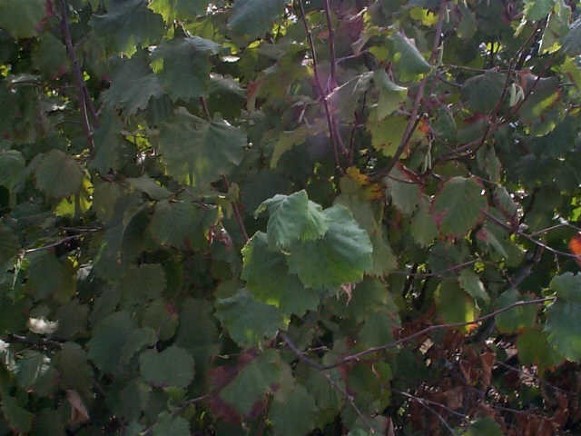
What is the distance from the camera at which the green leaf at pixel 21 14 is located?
1.70 metres

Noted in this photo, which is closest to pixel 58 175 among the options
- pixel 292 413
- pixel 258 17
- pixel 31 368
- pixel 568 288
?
pixel 31 368

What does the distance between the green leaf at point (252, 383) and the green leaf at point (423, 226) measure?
0.48 meters

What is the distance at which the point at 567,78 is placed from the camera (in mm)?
2105

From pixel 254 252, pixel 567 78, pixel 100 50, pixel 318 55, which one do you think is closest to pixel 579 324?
pixel 254 252

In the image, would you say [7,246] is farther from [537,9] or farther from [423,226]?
[537,9]

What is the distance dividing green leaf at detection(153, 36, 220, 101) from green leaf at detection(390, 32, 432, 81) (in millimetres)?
343

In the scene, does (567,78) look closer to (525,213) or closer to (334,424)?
(525,213)

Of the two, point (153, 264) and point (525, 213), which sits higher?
point (153, 264)

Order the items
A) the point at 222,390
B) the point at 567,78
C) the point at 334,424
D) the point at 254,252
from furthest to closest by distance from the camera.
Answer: the point at 334,424 → the point at 567,78 → the point at 222,390 → the point at 254,252

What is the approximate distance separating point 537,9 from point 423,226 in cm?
54

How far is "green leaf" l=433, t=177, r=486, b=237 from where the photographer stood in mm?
1947

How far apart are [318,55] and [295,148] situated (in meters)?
0.24

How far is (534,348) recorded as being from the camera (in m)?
2.10

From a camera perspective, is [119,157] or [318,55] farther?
[318,55]
